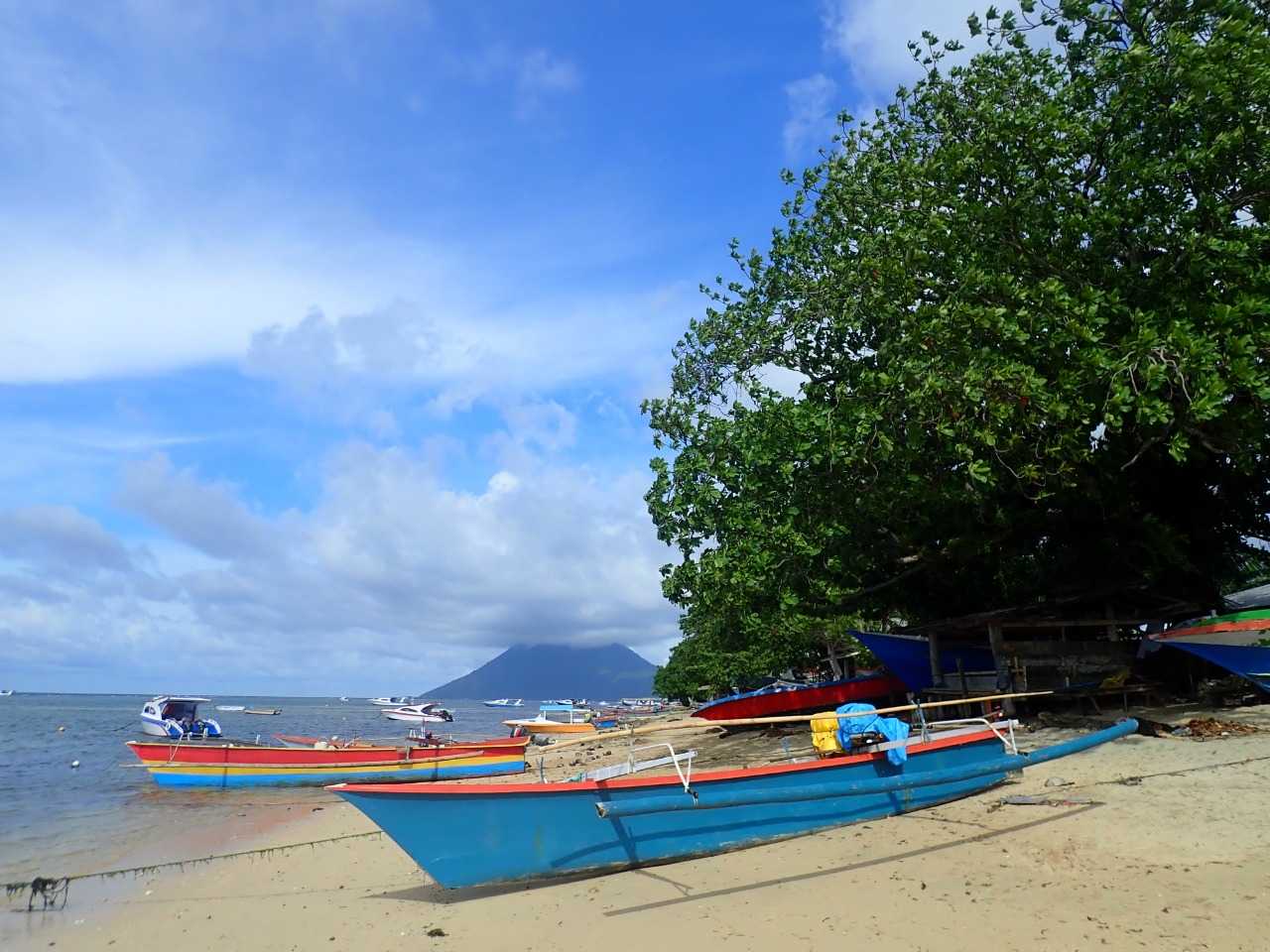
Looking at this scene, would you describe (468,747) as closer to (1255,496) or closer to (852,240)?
(852,240)

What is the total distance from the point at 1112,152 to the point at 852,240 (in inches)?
278

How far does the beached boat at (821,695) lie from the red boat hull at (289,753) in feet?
21.8

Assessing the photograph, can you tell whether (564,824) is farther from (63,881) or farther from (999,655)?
(999,655)

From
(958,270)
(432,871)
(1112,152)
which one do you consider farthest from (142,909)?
(1112,152)

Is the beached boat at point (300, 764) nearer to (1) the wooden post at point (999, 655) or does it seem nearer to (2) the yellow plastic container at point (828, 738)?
(1) the wooden post at point (999, 655)

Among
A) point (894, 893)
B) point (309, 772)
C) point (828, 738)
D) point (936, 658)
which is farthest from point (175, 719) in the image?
point (894, 893)

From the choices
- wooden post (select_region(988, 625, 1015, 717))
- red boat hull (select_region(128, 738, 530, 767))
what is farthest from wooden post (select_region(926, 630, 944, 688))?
red boat hull (select_region(128, 738, 530, 767))

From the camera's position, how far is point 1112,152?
11.1 meters

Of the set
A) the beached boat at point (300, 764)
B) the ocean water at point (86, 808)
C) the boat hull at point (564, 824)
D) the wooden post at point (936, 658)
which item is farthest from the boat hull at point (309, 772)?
the boat hull at point (564, 824)

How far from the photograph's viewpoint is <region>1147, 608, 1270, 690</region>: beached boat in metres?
13.4

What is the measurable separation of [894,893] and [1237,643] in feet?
34.3

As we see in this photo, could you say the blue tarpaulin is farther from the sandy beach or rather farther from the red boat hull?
the red boat hull

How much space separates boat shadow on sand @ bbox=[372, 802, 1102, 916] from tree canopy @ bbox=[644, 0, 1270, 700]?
435cm

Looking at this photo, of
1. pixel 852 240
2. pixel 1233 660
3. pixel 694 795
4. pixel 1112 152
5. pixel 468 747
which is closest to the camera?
pixel 694 795
